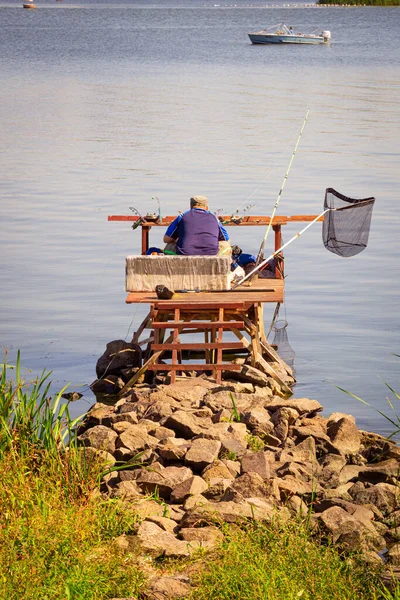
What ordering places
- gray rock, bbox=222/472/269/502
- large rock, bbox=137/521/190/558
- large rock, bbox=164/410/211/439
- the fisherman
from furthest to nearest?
1. the fisherman
2. large rock, bbox=164/410/211/439
3. gray rock, bbox=222/472/269/502
4. large rock, bbox=137/521/190/558

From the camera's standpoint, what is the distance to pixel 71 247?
66.8 ft

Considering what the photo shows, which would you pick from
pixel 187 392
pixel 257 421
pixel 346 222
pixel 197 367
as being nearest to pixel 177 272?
pixel 197 367

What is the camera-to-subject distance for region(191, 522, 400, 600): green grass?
22.4 feet

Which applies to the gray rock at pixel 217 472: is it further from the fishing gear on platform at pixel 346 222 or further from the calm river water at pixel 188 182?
the fishing gear on platform at pixel 346 222

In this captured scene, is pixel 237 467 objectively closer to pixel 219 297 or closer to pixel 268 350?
pixel 219 297

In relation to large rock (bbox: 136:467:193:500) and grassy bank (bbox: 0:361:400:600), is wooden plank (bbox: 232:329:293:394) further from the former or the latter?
grassy bank (bbox: 0:361:400:600)

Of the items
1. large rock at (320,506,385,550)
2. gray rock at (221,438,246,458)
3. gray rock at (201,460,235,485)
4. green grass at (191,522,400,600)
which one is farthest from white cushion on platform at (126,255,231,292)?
green grass at (191,522,400,600)

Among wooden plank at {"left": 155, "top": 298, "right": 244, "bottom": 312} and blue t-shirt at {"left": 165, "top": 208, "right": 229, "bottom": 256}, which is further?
blue t-shirt at {"left": 165, "top": 208, "right": 229, "bottom": 256}

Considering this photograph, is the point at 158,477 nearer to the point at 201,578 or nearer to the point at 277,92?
the point at 201,578

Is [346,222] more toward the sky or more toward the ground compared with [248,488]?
more toward the sky

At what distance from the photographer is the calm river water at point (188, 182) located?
15031mm

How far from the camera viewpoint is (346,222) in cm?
1498

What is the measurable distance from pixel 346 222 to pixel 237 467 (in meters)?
6.41

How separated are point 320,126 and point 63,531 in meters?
30.3
